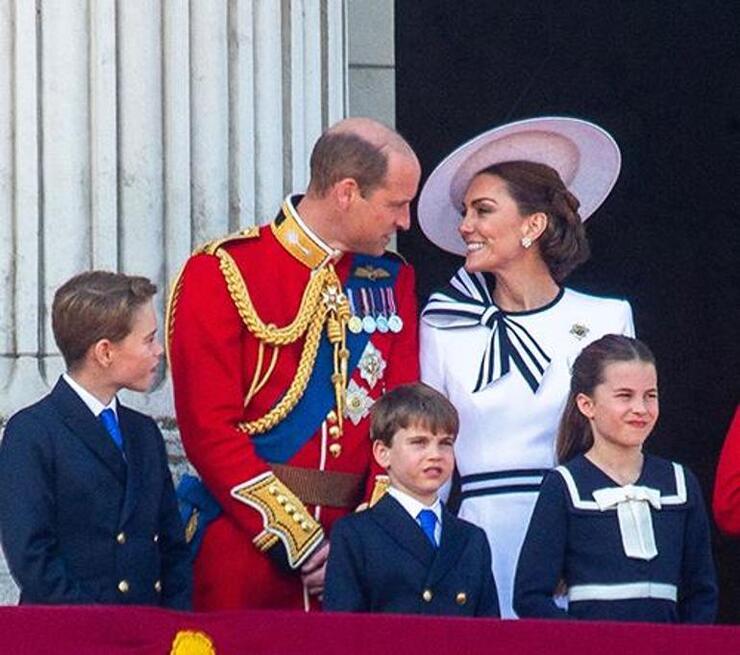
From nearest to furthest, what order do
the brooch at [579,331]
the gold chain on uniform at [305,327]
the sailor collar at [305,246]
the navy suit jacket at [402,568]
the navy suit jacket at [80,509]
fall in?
the navy suit jacket at [80,509] → the navy suit jacket at [402,568] → the gold chain on uniform at [305,327] → the sailor collar at [305,246] → the brooch at [579,331]

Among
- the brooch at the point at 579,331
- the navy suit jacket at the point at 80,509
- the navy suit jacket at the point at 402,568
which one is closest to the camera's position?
the navy suit jacket at the point at 80,509

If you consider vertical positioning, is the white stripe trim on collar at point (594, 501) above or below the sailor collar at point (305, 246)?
below

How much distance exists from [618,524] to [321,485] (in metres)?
0.64

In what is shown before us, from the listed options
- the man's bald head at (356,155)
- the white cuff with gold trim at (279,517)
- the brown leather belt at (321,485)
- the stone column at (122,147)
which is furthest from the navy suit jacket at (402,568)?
the stone column at (122,147)

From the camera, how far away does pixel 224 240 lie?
20.1 feet

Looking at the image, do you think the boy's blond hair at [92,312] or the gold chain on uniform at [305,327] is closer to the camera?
the boy's blond hair at [92,312]

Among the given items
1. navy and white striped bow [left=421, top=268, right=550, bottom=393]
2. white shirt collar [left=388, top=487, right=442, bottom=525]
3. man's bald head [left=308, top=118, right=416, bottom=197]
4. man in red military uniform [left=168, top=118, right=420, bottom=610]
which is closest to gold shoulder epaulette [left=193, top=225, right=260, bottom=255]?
man in red military uniform [left=168, top=118, right=420, bottom=610]

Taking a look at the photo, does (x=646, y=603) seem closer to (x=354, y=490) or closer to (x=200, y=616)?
(x=354, y=490)

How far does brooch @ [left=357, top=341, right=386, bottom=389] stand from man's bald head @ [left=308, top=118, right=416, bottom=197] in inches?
13.3

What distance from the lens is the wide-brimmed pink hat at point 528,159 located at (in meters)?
6.39

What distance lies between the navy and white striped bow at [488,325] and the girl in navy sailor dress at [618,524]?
19 centimetres

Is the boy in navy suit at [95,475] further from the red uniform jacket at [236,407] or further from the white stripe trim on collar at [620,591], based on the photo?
the white stripe trim on collar at [620,591]

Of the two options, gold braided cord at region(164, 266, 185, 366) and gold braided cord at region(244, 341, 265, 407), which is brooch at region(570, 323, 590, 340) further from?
gold braided cord at region(164, 266, 185, 366)

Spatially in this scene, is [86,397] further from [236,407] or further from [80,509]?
[236,407]
